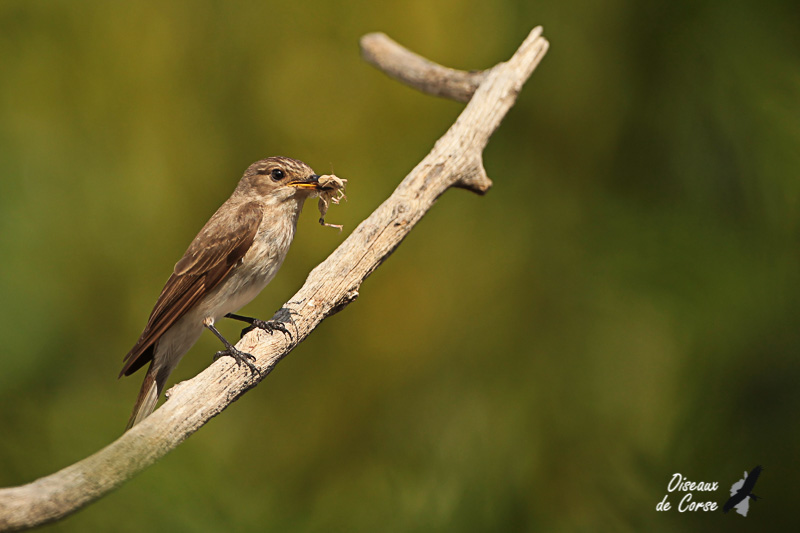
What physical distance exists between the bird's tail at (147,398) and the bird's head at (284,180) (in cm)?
72

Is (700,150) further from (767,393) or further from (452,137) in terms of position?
(452,137)

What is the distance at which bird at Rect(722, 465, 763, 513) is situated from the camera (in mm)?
3154

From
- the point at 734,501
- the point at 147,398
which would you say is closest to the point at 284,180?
the point at 147,398

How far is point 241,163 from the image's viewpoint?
3.96 meters

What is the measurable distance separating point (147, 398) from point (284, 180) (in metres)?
0.88

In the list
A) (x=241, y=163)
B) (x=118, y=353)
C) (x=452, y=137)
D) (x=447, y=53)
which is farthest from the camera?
(x=447, y=53)

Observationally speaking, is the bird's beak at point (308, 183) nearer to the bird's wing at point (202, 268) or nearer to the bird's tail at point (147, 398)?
the bird's wing at point (202, 268)

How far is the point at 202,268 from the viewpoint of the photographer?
7.91 ft

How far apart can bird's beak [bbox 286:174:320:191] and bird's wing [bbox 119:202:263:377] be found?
18 centimetres

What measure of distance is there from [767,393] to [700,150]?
130cm

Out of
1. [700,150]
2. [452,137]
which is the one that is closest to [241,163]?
[452,137]

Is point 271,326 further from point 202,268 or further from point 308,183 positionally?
point 308,183

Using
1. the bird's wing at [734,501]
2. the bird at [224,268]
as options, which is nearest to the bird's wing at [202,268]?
the bird at [224,268]

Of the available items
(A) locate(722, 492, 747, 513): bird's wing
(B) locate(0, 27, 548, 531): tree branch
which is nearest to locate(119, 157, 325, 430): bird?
(B) locate(0, 27, 548, 531): tree branch
